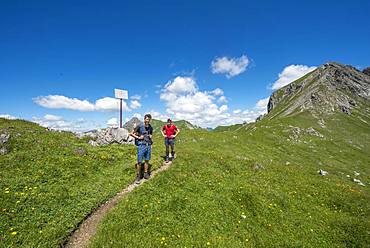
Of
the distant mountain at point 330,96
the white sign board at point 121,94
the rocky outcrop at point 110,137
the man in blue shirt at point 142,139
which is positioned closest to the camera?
the man in blue shirt at point 142,139

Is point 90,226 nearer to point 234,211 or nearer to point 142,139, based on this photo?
point 142,139

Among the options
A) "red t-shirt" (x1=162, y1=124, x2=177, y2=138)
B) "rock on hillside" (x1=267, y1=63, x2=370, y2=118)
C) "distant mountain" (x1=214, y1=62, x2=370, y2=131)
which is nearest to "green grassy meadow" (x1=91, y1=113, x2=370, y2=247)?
"red t-shirt" (x1=162, y1=124, x2=177, y2=138)

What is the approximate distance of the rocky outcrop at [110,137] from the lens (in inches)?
1070

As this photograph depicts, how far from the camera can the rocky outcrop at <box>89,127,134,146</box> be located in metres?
27.2

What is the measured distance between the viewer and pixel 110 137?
27703mm

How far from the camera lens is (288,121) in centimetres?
8400

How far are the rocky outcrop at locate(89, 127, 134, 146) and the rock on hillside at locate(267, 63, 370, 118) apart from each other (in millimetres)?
109117

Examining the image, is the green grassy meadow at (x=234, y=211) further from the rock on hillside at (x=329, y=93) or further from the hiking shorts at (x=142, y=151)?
the rock on hillside at (x=329, y=93)

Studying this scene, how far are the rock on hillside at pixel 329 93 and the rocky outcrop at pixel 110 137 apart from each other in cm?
10912

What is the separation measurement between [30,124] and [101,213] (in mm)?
27262

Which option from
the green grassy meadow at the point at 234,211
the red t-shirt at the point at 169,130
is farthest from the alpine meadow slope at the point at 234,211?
the red t-shirt at the point at 169,130

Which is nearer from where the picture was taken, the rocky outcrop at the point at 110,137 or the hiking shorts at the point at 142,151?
the hiking shorts at the point at 142,151

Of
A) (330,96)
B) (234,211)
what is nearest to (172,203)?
(234,211)

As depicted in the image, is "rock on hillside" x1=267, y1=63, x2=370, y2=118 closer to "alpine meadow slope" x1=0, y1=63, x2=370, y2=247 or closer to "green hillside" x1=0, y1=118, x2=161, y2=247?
"alpine meadow slope" x1=0, y1=63, x2=370, y2=247
